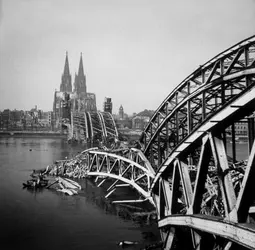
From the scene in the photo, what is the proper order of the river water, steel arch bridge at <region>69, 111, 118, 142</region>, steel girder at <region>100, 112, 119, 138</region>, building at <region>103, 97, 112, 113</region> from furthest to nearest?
building at <region>103, 97, 112, 113</region>
steel arch bridge at <region>69, 111, 118, 142</region>
steel girder at <region>100, 112, 119, 138</region>
the river water

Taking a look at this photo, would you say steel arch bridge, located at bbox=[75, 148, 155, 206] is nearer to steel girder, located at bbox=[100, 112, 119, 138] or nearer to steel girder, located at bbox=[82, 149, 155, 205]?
steel girder, located at bbox=[82, 149, 155, 205]

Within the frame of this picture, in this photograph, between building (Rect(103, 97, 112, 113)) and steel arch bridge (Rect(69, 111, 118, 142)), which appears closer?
steel arch bridge (Rect(69, 111, 118, 142))

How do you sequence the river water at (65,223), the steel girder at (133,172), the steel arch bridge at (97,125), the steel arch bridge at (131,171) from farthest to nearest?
1. the steel arch bridge at (97,125)
2. the steel arch bridge at (131,171)
3. the steel girder at (133,172)
4. the river water at (65,223)

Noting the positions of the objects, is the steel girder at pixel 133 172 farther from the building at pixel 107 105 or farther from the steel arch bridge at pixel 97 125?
the building at pixel 107 105

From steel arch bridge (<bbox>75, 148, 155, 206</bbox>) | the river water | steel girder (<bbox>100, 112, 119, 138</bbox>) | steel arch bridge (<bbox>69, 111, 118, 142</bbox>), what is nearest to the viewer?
the river water

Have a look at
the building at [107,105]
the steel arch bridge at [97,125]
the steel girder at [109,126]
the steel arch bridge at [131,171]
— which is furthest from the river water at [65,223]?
the building at [107,105]

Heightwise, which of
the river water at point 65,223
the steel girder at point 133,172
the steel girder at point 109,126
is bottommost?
the river water at point 65,223

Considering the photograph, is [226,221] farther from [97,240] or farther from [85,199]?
[85,199]

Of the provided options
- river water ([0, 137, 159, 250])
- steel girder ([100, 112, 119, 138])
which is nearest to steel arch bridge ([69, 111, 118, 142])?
steel girder ([100, 112, 119, 138])

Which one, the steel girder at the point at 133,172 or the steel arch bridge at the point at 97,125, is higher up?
→ the steel arch bridge at the point at 97,125

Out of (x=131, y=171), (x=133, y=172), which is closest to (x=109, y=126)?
(x=131, y=171)

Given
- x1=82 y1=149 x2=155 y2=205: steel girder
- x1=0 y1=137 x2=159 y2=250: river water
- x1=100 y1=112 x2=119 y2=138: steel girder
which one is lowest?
x1=0 y1=137 x2=159 y2=250: river water
